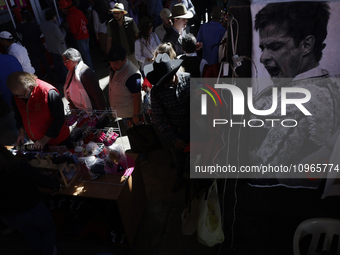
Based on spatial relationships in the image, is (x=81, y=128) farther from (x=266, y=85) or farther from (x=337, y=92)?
(x=337, y=92)

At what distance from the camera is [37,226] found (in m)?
2.29

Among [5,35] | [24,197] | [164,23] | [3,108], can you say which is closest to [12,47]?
→ [5,35]

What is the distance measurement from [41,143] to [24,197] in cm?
73

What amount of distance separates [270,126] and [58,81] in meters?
5.88

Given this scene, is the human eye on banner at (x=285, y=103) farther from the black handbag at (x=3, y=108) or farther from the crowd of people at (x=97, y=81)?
the black handbag at (x=3, y=108)

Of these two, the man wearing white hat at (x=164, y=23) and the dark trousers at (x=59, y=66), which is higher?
the man wearing white hat at (x=164, y=23)

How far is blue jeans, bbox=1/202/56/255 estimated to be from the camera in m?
2.16

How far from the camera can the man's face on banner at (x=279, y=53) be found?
1848 mm

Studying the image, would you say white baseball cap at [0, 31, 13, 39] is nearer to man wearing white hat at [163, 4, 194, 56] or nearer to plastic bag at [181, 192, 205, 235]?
man wearing white hat at [163, 4, 194, 56]

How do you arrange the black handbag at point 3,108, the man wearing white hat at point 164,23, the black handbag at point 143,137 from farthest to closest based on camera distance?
1. the man wearing white hat at point 164,23
2. the black handbag at point 3,108
3. the black handbag at point 143,137

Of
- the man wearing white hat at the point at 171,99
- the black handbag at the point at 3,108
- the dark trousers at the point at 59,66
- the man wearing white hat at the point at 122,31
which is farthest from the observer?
the dark trousers at the point at 59,66

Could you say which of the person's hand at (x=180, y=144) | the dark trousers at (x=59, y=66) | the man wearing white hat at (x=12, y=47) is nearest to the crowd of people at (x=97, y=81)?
the man wearing white hat at (x=12, y=47)

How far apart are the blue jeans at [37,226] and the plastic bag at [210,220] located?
1408 mm

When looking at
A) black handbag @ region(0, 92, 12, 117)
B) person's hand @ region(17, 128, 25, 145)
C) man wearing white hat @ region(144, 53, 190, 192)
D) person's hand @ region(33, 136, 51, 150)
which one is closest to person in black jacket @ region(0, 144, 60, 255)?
person's hand @ region(33, 136, 51, 150)
